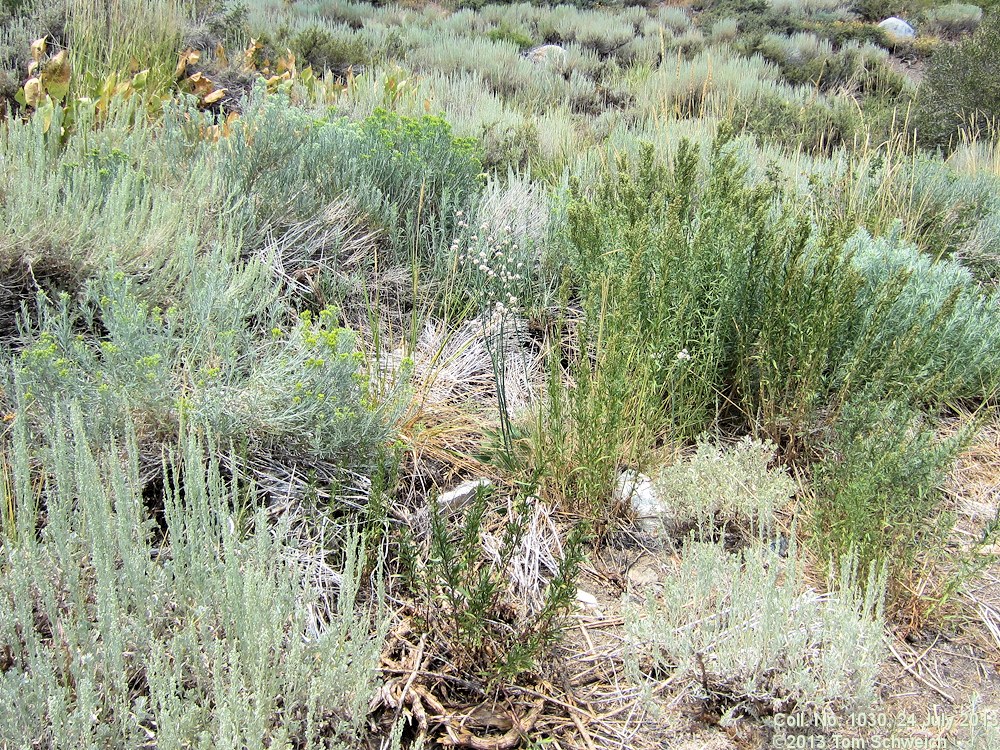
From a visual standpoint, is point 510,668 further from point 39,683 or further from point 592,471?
point 39,683

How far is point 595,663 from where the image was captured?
88.3 inches

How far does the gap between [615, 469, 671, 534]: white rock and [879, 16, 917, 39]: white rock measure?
17533mm

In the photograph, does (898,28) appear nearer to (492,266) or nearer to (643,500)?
(492,266)

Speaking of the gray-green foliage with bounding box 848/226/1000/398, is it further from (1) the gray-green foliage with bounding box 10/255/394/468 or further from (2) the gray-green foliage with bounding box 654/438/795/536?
(1) the gray-green foliage with bounding box 10/255/394/468

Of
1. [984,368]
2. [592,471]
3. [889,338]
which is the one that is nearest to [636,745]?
[592,471]

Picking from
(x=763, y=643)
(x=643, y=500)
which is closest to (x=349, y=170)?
(x=643, y=500)

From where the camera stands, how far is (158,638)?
191 cm

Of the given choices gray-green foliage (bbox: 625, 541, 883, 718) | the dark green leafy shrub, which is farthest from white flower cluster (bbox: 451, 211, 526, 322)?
the dark green leafy shrub

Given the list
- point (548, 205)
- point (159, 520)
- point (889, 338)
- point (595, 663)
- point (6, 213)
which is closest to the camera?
point (595, 663)

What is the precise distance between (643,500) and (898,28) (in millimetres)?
18463

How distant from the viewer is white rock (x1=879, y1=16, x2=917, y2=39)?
1667cm

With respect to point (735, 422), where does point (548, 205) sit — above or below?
above

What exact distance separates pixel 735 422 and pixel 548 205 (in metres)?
1.74

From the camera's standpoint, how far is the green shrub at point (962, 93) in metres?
8.03
